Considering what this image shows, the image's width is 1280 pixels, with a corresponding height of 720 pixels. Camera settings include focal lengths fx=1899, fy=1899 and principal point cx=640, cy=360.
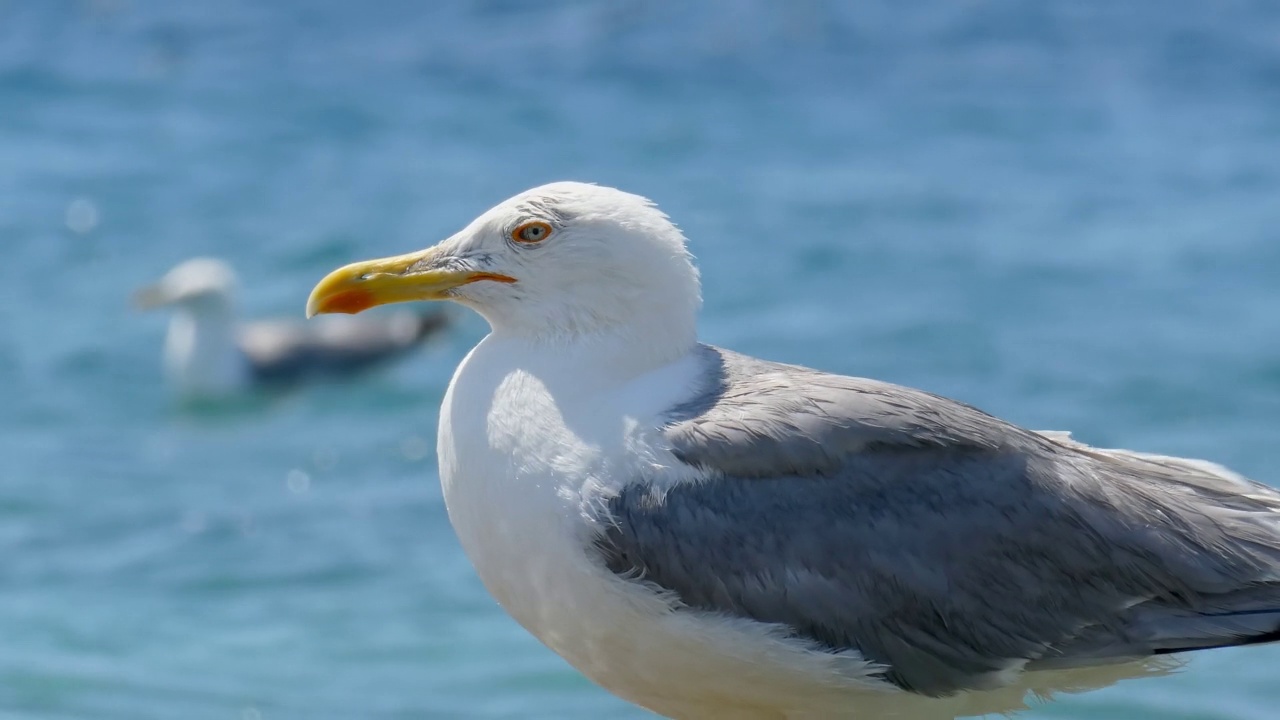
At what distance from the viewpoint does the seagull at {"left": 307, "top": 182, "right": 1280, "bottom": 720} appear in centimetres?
437

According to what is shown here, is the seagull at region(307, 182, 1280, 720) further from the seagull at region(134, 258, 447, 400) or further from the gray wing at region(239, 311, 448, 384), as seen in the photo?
the gray wing at region(239, 311, 448, 384)

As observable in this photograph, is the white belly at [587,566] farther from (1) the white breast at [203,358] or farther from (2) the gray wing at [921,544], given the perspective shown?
(1) the white breast at [203,358]

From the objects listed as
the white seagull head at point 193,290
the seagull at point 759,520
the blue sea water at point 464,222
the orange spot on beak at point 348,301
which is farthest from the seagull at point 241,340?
the seagull at point 759,520

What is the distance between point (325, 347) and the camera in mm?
13570

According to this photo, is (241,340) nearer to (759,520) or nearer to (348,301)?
(348,301)

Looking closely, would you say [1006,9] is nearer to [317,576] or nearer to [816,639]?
[317,576]

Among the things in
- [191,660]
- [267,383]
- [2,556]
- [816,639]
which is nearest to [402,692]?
[191,660]

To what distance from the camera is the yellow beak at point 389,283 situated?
472cm

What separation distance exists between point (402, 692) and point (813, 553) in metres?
3.77

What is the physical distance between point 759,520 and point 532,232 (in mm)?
910

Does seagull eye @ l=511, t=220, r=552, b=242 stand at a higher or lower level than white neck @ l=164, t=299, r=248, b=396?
lower

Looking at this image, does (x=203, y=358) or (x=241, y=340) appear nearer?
(x=203, y=358)

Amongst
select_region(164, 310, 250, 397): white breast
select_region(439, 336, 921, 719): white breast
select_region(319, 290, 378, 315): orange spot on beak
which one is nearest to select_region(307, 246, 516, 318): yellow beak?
select_region(319, 290, 378, 315): orange spot on beak

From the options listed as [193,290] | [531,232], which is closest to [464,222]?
[193,290]
